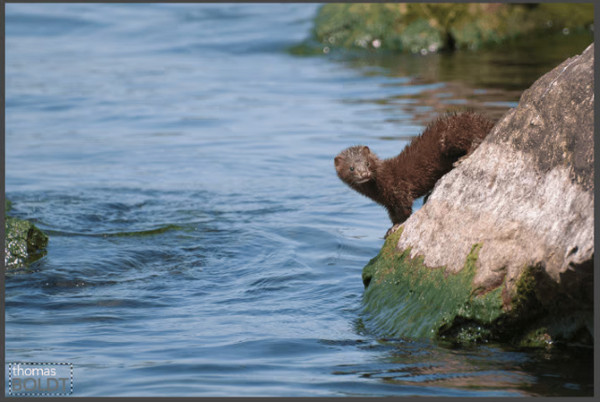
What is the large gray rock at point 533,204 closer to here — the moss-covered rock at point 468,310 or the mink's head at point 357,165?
the moss-covered rock at point 468,310

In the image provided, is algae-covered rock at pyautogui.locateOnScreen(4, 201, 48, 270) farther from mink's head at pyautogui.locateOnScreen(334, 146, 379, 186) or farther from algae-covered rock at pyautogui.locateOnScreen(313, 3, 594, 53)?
algae-covered rock at pyautogui.locateOnScreen(313, 3, 594, 53)

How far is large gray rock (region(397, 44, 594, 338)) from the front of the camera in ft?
17.0

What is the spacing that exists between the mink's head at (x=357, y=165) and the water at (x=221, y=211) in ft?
2.75

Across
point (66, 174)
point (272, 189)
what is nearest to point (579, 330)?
point (272, 189)

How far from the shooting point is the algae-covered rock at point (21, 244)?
8.37m

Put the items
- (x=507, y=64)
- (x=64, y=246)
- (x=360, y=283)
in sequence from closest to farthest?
1. (x=360, y=283)
2. (x=64, y=246)
3. (x=507, y=64)

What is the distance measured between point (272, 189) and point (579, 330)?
604 cm

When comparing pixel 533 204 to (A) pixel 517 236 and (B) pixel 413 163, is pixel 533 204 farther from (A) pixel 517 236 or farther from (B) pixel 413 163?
(B) pixel 413 163

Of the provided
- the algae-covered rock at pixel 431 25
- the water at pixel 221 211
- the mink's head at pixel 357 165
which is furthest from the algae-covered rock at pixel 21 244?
the algae-covered rock at pixel 431 25

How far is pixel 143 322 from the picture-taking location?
22.6ft

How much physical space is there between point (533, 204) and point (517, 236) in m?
0.22

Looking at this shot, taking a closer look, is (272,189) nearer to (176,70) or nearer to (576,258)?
(576,258)
